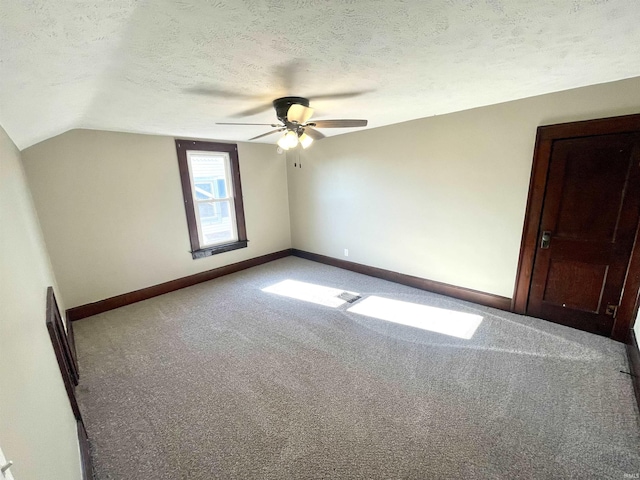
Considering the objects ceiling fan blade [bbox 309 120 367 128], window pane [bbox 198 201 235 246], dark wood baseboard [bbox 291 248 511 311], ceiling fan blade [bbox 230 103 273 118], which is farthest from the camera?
window pane [bbox 198 201 235 246]

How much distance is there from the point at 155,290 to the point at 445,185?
161 inches

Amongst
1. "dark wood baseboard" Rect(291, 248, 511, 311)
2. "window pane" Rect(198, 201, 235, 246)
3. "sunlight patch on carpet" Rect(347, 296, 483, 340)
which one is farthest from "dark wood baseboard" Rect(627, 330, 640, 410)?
"window pane" Rect(198, 201, 235, 246)

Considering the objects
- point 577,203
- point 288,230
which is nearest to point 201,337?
point 288,230

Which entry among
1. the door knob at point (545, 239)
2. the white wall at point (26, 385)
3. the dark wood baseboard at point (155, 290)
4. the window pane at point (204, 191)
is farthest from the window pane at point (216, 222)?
the door knob at point (545, 239)

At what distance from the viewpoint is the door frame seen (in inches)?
87.7

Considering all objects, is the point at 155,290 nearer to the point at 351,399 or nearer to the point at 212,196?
the point at 212,196

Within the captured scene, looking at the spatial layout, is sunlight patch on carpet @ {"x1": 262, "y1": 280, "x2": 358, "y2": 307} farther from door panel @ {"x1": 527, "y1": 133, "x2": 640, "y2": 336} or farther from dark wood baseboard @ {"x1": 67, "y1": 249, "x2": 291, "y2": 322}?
door panel @ {"x1": 527, "y1": 133, "x2": 640, "y2": 336}

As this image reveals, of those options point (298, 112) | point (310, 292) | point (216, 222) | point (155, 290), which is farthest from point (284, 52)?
point (155, 290)

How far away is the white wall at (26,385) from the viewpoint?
27.7 inches

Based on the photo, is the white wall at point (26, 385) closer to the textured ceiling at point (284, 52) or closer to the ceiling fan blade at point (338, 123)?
the textured ceiling at point (284, 52)

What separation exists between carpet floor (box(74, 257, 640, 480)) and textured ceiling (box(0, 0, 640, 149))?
201 centimetres

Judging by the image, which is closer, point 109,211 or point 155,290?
point 109,211

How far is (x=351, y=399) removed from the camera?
Result: 1912 mm

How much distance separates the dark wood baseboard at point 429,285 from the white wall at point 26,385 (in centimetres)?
351
